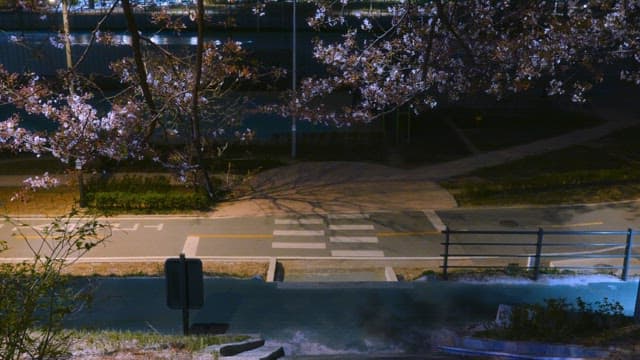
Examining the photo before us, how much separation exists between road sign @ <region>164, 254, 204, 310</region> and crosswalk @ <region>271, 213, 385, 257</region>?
883 centimetres

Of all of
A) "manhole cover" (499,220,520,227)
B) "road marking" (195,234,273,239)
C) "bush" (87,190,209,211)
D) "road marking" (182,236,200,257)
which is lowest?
"road marking" (182,236,200,257)

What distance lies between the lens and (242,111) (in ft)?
70.0

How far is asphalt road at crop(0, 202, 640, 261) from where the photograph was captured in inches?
648

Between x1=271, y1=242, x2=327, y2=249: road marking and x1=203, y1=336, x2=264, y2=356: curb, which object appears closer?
x1=203, y1=336, x2=264, y2=356: curb

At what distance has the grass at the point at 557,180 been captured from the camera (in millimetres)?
21312

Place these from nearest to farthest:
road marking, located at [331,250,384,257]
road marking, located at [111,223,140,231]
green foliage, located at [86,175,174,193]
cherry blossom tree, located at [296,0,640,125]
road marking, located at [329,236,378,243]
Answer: cherry blossom tree, located at [296,0,640,125]
road marking, located at [331,250,384,257]
road marking, located at [329,236,378,243]
road marking, located at [111,223,140,231]
green foliage, located at [86,175,174,193]

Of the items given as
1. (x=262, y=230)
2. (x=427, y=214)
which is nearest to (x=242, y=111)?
(x=262, y=230)

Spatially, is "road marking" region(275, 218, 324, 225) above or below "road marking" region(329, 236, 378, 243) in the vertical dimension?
above

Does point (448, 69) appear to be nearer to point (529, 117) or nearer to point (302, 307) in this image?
point (302, 307)

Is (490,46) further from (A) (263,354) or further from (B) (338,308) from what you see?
(A) (263,354)

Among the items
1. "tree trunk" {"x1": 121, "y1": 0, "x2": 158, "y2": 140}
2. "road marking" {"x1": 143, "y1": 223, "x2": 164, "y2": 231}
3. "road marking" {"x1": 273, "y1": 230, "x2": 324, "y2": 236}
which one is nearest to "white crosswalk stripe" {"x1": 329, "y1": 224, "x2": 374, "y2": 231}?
Answer: "road marking" {"x1": 273, "y1": 230, "x2": 324, "y2": 236}

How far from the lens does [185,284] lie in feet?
25.4

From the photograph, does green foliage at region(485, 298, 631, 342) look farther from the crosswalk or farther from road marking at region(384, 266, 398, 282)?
the crosswalk

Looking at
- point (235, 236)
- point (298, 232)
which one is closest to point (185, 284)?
point (235, 236)
